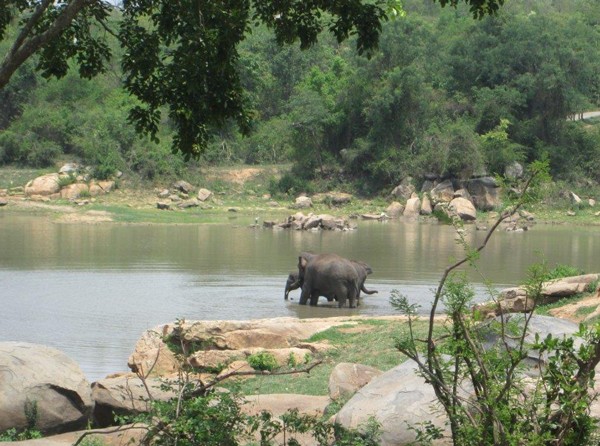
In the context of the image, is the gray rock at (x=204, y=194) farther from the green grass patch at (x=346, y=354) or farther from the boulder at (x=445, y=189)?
the green grass patch at (x=346, y=354)

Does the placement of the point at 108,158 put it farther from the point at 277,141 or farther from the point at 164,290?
the point at 164,290

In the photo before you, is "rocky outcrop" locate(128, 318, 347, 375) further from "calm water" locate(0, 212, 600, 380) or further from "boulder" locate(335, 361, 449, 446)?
"boulder" locate(335, 361, 449, 446)

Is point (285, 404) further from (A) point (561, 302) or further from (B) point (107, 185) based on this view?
(B) point (107, 185)

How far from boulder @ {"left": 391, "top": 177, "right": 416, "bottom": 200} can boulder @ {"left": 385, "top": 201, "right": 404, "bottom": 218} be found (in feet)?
4.75

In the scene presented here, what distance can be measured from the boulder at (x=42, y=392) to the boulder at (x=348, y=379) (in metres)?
2.22

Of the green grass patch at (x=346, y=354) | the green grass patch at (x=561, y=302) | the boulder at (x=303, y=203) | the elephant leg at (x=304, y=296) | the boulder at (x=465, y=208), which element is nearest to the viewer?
the green grass patch at (x=346, y=354)

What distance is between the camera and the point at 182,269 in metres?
25.9

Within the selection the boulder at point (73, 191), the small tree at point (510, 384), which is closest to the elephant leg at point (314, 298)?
the small tree at point (510, 384)

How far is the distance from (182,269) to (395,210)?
21123 mm

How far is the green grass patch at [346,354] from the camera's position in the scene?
1057 cm

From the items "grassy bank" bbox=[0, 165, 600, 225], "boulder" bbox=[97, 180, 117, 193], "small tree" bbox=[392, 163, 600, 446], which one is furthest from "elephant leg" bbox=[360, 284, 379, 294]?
"boulder" bbox=[97, 180, 117, 193]

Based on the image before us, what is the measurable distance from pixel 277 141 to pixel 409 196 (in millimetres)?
8749

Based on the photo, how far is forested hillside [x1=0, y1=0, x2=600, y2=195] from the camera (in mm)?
48125

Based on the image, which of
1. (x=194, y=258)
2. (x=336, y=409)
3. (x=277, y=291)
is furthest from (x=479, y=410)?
(x=194, y=258)
